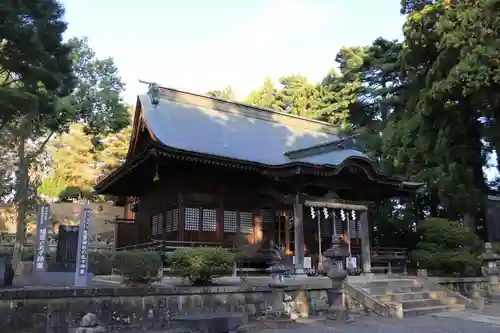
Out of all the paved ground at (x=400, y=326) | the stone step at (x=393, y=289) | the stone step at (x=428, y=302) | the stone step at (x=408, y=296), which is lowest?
the paved ground at (x=400, y=326)

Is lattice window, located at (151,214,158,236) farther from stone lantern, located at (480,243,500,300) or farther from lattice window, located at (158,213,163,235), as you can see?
stone lantern, located at (480,243,500,300)

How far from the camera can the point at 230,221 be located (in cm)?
1672

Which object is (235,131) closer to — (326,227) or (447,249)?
(326,227)

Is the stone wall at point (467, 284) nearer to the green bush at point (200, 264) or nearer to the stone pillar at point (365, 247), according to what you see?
the stone pillar at point (365, 247)

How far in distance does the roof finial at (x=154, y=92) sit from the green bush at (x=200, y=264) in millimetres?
9121

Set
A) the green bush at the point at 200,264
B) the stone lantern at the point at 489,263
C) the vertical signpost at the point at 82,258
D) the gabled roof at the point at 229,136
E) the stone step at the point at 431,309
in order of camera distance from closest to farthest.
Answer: the vertical signpost at the point at 82,258
the green bush at the point at 200,264
the stone step at the point at 431,309
the gabled roof at the point at 229,136
the stone lantern at the point at 489,263

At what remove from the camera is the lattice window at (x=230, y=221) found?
1661 centimetres

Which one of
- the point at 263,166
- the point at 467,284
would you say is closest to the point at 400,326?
the point at 263,166

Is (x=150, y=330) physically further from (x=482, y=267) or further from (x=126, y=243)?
(x=482, y=267)

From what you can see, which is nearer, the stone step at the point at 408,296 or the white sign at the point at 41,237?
the white sign at the point at 41,237

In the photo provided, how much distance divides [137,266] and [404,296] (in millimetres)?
8051

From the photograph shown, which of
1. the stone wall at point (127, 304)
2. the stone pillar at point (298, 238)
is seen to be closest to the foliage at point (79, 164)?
the stone pillar at point (298, 238)

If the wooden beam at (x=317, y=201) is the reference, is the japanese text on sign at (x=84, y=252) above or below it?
below

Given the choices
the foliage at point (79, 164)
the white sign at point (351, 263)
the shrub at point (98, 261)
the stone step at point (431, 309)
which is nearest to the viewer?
the stone step at point (431, 309)
